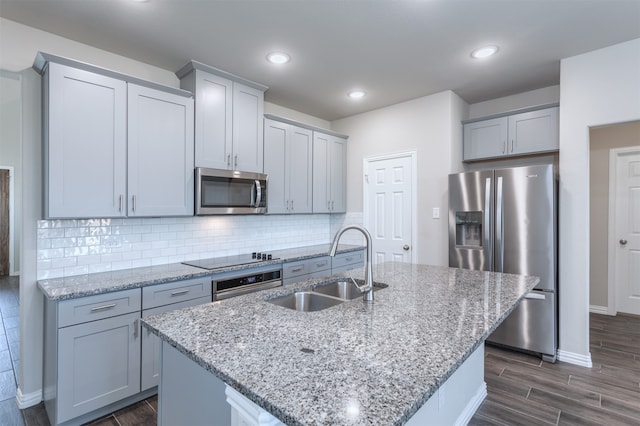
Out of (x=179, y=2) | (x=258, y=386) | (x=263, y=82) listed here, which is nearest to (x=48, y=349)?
(x=258, y=386)

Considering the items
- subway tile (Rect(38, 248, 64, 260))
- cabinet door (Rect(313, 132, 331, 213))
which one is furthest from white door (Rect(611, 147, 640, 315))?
subway tile (Rect(38, 248, 64, 260))

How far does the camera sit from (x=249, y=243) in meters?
3.68

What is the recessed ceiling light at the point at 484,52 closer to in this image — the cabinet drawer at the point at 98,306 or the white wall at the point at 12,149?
the cabinet drawer at the point at 98,306

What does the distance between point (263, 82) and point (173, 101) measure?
99cm

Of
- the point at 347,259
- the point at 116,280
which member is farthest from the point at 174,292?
the point at 347,259

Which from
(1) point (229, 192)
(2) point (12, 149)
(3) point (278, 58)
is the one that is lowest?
(1) point (229, 192)

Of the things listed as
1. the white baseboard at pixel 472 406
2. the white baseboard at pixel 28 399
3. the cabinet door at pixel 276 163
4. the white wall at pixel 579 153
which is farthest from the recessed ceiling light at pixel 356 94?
the white baseboard at pixel 28 399

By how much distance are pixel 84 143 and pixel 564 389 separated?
3.92m

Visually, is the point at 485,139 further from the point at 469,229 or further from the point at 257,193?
the point at 257,193

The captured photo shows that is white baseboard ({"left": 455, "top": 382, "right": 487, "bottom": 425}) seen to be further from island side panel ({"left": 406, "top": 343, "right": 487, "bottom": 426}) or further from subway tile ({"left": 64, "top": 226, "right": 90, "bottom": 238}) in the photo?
subway tile ({"left": 64, "top": 226, "right": 90, "bottom": 238})

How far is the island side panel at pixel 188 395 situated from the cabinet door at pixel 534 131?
11.7 feet

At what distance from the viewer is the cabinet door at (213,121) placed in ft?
9.34

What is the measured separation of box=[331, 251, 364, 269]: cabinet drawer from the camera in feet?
12.7

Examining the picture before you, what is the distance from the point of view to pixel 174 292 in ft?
7.84
